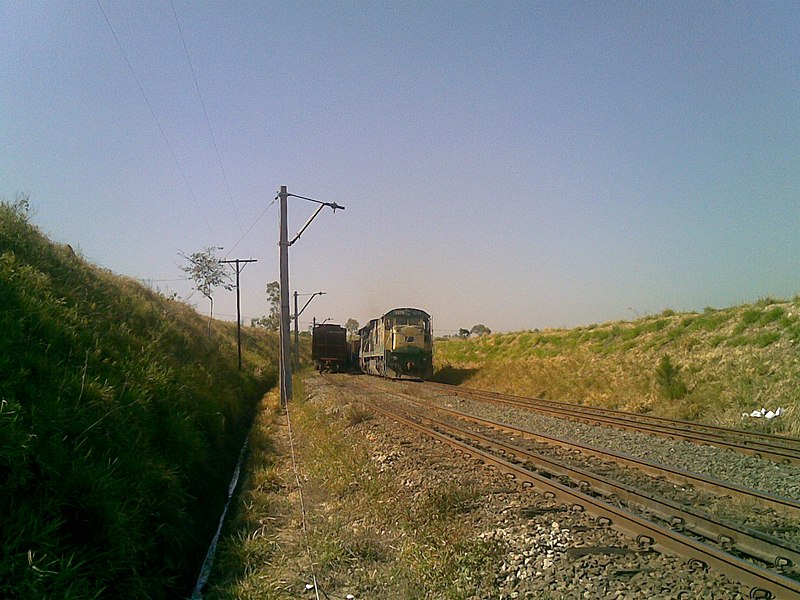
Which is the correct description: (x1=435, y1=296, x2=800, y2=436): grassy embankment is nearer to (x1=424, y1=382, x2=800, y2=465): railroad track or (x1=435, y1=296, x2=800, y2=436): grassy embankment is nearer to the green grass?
(x1=424, y1=382, x2=800, y2=465): railroad track

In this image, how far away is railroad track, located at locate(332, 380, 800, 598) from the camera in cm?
453

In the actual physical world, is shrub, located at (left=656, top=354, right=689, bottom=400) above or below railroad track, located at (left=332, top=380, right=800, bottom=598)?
above

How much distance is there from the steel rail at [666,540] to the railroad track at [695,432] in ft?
14.7

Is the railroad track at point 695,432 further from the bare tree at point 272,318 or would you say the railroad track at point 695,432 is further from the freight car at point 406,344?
the bare tree at point 272,318

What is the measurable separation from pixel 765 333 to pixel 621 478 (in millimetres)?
12292

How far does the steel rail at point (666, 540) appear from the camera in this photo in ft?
13.8

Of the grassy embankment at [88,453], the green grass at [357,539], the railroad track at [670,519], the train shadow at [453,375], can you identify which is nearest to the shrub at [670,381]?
the railroad track at [670,519]

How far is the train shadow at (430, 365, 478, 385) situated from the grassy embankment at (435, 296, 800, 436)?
0.13m

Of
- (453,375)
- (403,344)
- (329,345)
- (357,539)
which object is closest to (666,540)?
(357,539)

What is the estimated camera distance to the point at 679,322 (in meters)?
23.2

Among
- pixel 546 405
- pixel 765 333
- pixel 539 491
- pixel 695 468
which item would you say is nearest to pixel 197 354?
pixel 546 405

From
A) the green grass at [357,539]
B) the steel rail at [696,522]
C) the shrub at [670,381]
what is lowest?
the green grass at [357,539]

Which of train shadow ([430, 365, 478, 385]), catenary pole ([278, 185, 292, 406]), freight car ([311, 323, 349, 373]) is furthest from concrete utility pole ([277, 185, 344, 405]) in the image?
freight car ([311, 323, 349, 373])

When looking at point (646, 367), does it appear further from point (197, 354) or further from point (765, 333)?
point (197, 354)
